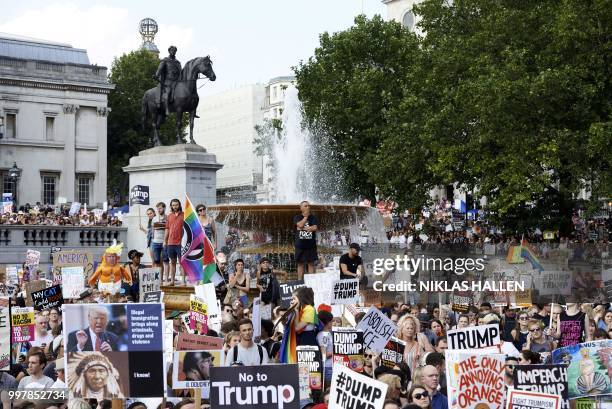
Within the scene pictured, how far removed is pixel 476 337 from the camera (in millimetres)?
12625

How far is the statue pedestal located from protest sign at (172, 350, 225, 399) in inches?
874

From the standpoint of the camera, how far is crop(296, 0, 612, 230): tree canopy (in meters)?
35.5

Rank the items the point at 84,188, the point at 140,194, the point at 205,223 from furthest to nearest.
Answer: the point at 84,188 < the point at 140,194 < the point at 205,223

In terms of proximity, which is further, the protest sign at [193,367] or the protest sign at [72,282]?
the protest sign at [72,282]

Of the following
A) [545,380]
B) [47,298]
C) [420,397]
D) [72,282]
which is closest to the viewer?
[545,380]

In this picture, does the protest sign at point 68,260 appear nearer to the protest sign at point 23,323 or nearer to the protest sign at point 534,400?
the protest sign at point 23,323

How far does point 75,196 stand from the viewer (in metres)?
77.9

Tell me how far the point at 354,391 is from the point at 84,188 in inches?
2813

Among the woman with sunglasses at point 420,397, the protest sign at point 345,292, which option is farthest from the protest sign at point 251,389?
the protest sign at point 345,292

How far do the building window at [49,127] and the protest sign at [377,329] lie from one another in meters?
65.5

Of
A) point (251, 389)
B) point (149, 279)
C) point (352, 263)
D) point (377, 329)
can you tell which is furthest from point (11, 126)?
point (251, 389)

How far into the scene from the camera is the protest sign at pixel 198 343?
1170 cm

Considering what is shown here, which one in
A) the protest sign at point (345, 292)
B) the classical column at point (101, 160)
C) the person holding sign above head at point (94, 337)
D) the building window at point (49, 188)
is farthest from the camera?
the classical column at point (101, 160)

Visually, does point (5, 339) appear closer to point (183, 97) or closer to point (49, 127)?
point (183, 97)
